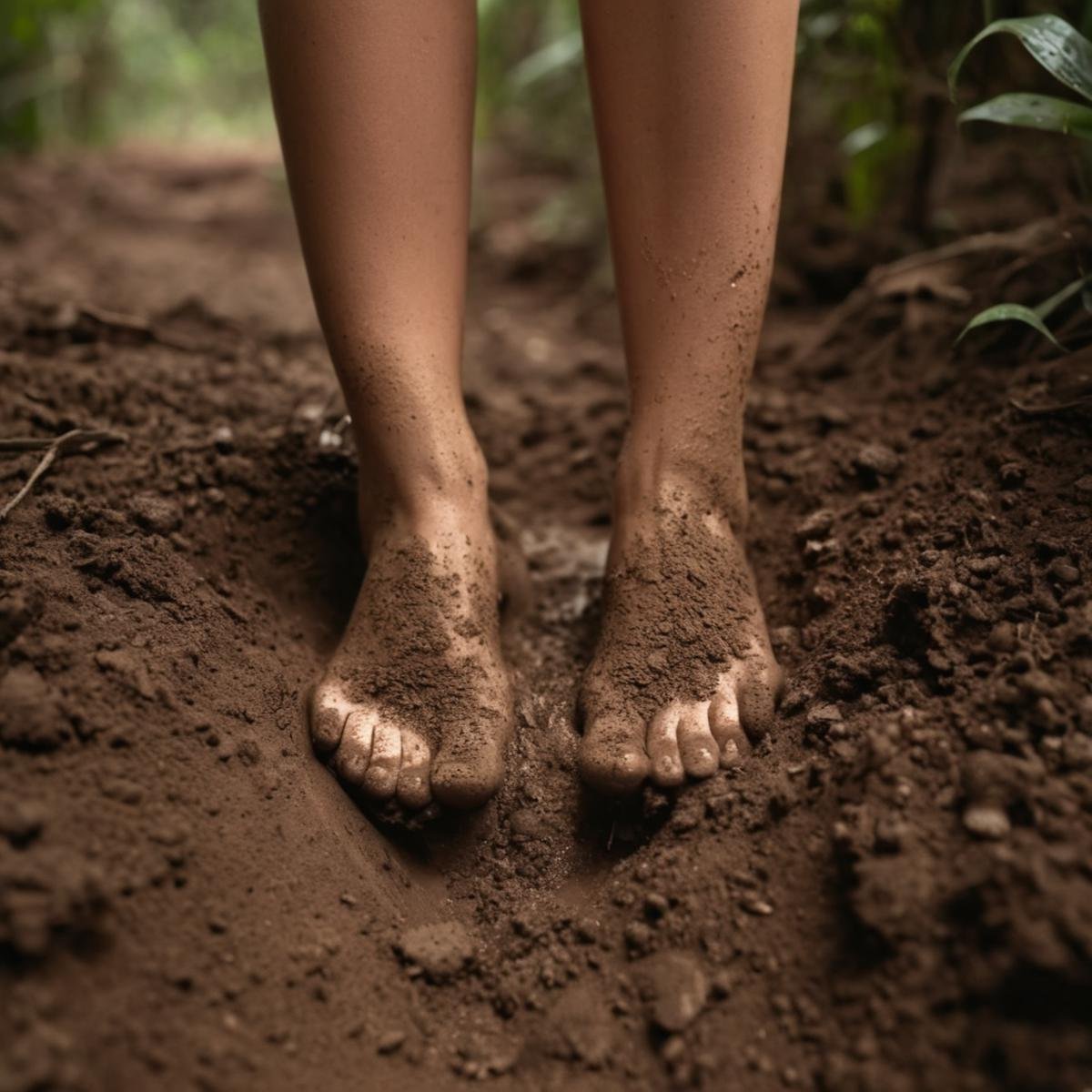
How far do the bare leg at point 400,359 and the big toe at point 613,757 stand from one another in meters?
0.09

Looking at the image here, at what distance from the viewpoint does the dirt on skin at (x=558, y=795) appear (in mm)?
723

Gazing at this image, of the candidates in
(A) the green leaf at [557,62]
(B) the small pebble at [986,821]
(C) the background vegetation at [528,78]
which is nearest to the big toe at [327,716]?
(B) the small pebble at [986,821]

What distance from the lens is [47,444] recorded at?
1.17m

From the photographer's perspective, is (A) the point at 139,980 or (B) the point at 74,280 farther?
(B) the point at 74,280

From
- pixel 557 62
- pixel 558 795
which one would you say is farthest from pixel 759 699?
pixel 557 62

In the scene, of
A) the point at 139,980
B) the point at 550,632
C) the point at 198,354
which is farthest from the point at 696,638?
the point at 198,354

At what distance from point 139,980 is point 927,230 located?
1766mm

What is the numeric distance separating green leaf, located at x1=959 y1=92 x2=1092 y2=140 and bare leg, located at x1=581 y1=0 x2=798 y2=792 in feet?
0.93

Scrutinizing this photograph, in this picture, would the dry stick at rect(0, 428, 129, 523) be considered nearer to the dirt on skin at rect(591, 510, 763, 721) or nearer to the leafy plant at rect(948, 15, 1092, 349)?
the dirt on skin at rect(591, 510, 763, 721)

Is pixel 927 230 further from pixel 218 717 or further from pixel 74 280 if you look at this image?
pixel 74 280

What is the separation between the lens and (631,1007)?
810 mm

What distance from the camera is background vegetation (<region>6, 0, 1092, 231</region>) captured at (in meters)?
1.64

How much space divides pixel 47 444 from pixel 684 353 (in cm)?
75

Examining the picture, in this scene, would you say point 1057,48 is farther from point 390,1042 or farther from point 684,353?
point 390,1042
